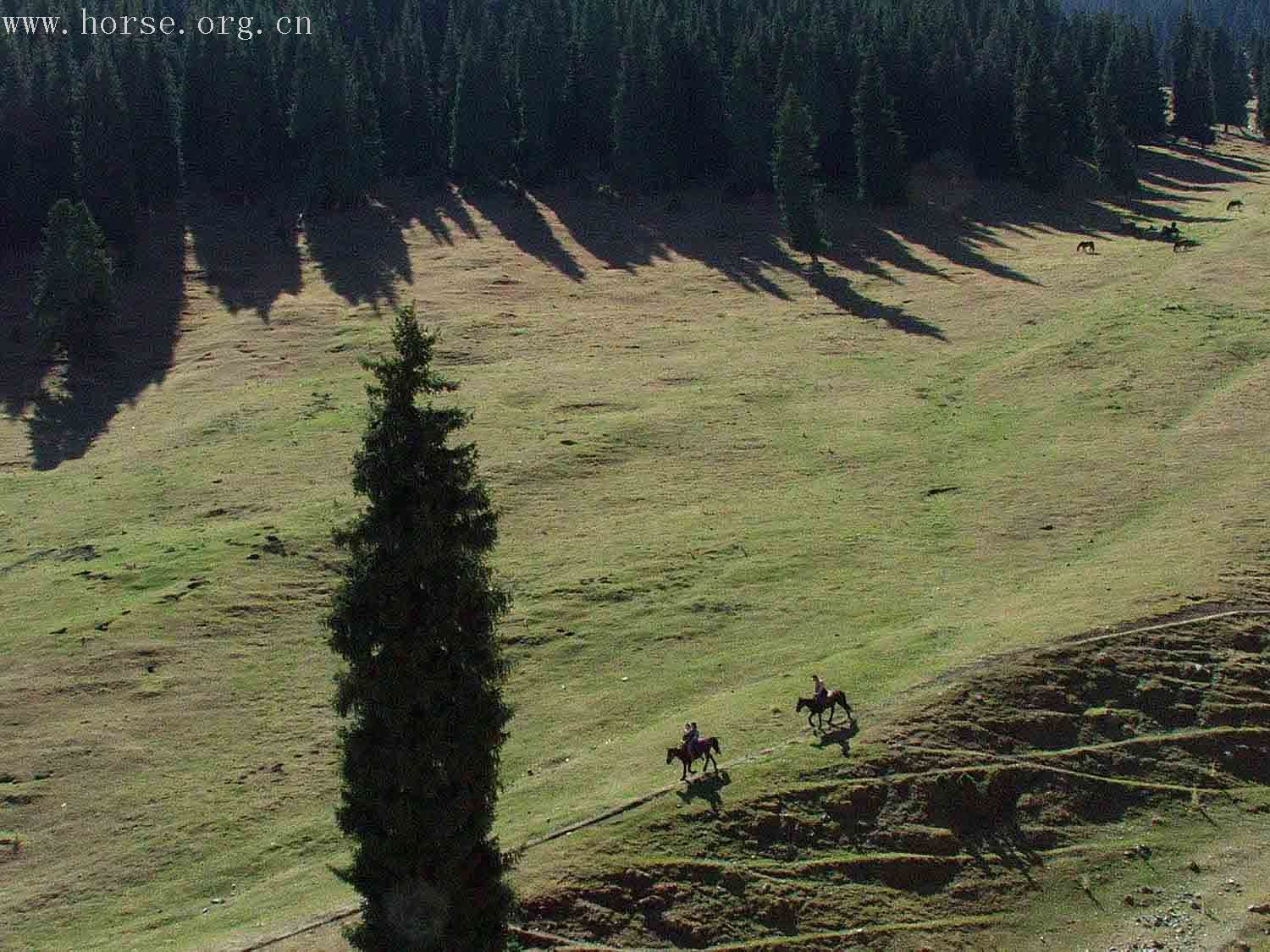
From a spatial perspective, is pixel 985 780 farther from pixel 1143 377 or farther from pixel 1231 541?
pixel 1143 377

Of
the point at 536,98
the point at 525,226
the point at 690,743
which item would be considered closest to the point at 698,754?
the point at 690,743

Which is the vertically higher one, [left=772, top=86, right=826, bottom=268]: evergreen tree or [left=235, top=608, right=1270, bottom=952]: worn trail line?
[left=772, top=86, right=826, bottom=268]: evergreen tree

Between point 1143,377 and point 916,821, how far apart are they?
1675 inches

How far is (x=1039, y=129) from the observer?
393 feet

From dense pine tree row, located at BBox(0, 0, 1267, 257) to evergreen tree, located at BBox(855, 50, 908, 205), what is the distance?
162mm

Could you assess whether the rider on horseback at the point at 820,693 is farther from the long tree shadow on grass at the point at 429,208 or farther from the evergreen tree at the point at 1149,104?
the evergreen tree at the point at 1149,104

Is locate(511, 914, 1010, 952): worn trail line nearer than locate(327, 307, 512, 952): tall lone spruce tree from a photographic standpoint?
No

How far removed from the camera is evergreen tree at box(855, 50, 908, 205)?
376 feet

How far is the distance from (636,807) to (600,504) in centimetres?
2713

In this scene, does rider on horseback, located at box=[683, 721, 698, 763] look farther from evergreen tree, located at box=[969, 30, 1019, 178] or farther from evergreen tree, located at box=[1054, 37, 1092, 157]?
evergreen tree, located at box=[1054, 37, 1092, 157]

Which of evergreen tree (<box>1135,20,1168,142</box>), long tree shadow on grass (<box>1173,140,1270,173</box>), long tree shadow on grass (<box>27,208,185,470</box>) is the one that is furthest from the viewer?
evergreen tree (<box>1135,20,1168,142</box>)

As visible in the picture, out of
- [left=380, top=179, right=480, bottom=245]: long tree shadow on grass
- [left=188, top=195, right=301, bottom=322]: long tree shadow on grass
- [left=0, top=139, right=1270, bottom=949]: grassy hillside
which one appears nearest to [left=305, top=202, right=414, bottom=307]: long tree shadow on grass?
[left=0, top=139, right=1270, bottom=949]: grassy hillside

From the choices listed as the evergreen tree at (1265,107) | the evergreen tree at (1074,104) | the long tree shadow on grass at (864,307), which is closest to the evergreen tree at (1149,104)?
the evergreen tree at (1265,107)

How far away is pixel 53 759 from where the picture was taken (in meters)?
40.5
